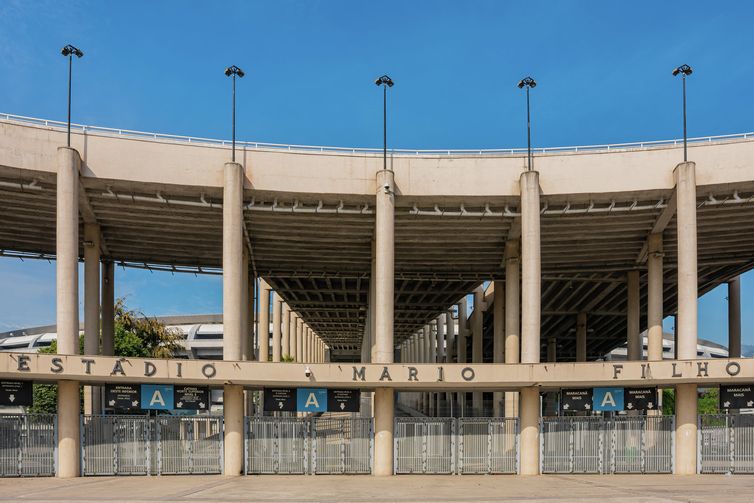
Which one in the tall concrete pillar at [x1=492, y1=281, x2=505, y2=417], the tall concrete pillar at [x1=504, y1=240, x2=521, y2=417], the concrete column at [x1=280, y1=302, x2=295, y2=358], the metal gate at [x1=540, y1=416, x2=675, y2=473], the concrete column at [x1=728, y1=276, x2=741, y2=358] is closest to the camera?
the metal gate at [x1=540, y1=416, x2=675, y2=473]

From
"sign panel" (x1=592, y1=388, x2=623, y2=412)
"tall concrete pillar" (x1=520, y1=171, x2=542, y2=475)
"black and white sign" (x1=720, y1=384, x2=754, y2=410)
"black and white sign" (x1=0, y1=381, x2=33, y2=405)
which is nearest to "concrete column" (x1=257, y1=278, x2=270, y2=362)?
"black and white sign" (x1=0, y1=381, x2=33, y2=405)

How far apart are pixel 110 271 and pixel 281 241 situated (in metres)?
13.1

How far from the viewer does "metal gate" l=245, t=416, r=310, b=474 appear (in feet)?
94.8

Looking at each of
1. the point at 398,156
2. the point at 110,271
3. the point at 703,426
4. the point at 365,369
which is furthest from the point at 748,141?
the point at 110,271

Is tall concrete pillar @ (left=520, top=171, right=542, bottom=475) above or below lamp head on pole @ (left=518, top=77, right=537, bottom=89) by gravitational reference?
below

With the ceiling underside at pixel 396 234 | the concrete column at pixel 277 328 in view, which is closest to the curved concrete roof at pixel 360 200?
the ceiling underside at pixel 396 234

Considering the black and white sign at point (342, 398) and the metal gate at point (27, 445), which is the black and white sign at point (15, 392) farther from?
the black and white sign at point (342, 398)

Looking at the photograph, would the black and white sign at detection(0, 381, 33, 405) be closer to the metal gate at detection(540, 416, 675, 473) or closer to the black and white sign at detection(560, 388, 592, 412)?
the metal gate at detection(540, 416, 675, 473)

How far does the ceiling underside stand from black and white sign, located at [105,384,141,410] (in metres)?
8.66

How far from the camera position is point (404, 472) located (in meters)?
29.3

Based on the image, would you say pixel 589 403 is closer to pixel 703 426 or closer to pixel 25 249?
pixel 703 426

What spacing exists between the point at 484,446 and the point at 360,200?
493 inches

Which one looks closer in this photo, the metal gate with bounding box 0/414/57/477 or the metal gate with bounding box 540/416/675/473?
the metal gate with bounding box 0/414/57/477

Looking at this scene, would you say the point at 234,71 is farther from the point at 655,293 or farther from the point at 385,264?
the point at 655,293
